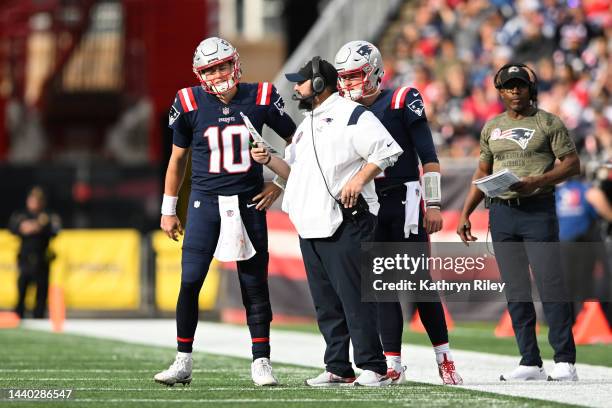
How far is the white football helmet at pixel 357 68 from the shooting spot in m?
8.38

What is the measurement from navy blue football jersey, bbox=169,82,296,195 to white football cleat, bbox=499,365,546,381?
6.11ft

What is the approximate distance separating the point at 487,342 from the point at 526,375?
4.10 metres

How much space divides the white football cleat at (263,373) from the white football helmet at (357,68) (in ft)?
5.03

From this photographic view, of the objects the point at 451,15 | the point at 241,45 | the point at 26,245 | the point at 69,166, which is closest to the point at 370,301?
the point at 26,245

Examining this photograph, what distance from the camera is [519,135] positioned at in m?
9.03

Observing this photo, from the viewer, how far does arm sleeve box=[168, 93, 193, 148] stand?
8.41m

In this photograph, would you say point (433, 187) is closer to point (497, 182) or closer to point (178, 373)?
point (497, 182)

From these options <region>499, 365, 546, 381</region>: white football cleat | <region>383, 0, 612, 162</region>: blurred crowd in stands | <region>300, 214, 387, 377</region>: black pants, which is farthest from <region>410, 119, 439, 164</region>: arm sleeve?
<region>383, 0, 612, 162</region>: blurred crowd in stands

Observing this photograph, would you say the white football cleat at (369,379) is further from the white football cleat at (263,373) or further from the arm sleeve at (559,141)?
the arm sleeve at (559,141)

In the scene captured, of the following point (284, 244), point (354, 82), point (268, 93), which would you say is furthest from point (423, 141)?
point (284, 244)

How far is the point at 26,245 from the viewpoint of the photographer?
18.7 meters

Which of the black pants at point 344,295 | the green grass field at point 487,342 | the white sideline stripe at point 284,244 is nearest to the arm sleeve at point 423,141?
the black pants at point 344,295

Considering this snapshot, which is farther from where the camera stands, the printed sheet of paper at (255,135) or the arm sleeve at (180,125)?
the arm sleeve at (180,125)

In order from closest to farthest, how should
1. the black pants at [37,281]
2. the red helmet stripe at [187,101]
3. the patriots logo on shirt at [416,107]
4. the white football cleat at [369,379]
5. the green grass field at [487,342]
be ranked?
the white football cleat at [369,379]
the red helmet stripe at [187,101]
the patriots logo on shirt at [416,107]
the green grass field at [487,342]
the black pants at [37,281]
